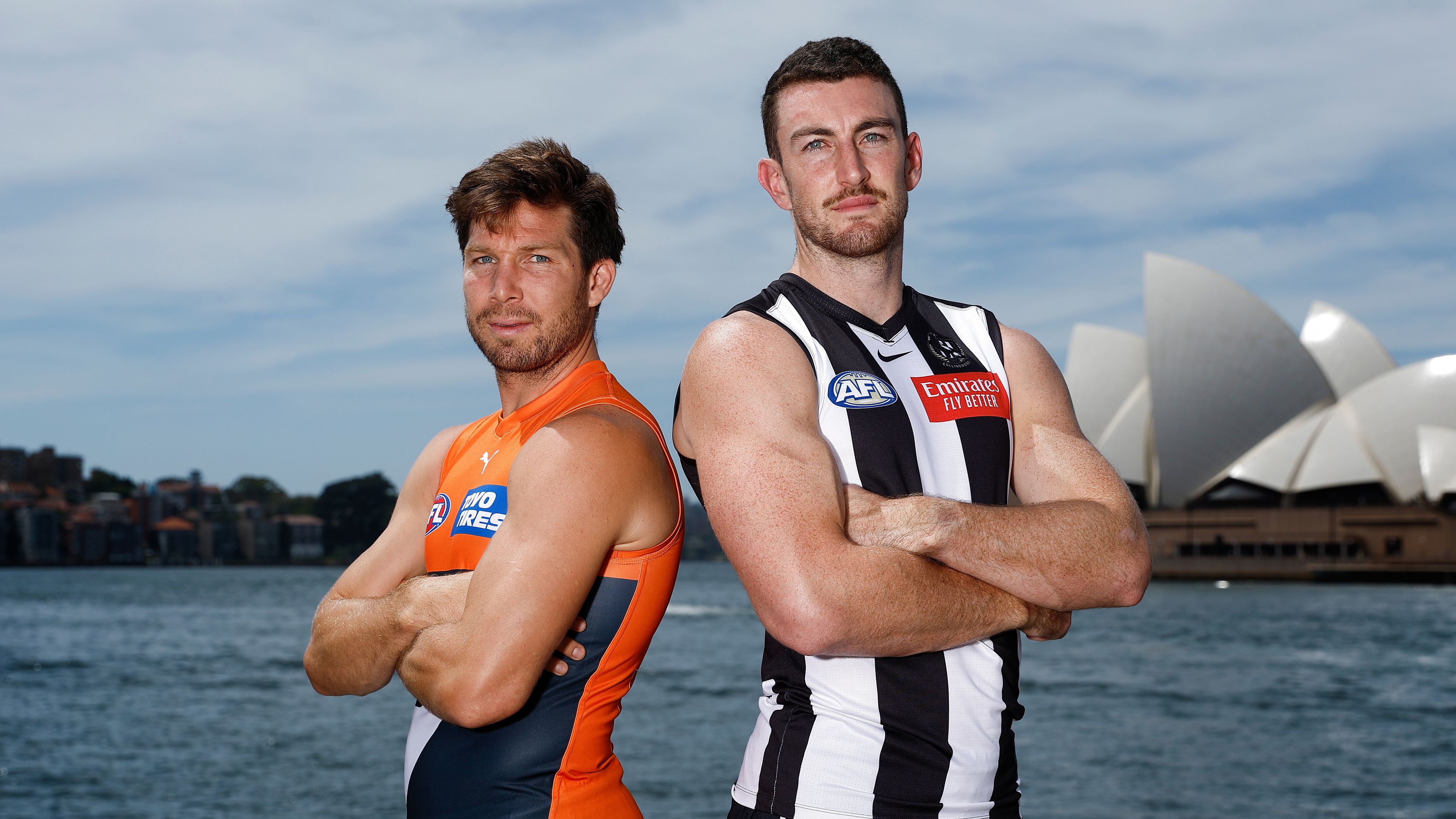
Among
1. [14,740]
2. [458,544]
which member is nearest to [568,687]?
[458,544]

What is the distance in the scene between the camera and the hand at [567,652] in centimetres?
169

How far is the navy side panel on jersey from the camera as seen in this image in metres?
1.67

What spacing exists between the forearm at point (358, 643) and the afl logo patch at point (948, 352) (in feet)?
3.07

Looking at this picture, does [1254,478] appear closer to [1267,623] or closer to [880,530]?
[1267,623]

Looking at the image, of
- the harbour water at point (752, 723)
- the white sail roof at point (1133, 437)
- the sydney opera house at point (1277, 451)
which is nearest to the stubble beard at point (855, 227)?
the harbour water at point (752, 723)

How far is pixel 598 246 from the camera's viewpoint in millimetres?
1933

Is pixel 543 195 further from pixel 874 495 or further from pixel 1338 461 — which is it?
pixel 1338 461

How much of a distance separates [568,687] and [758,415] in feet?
1.70

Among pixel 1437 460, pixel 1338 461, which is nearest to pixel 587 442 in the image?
pixel 1338 461

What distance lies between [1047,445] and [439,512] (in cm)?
103

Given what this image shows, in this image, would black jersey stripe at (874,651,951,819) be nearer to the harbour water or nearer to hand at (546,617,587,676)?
hand at (546,617,587,676)

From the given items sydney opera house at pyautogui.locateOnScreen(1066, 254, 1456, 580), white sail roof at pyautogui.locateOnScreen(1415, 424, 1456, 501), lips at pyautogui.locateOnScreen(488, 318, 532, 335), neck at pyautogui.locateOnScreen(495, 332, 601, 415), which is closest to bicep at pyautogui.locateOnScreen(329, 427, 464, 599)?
neck at pyautogui.locateOnScreen(495, 332, 601, 415)

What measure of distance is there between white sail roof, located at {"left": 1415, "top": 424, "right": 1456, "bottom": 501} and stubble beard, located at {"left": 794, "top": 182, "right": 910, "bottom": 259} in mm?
41497

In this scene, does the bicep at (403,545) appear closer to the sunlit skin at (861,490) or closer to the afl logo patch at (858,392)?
the sunlit skin at (861,490)
